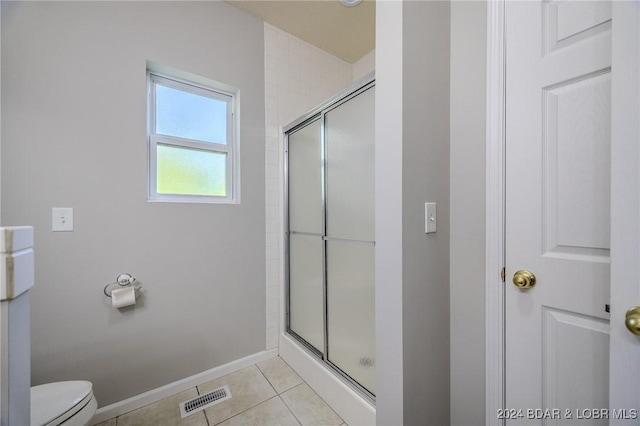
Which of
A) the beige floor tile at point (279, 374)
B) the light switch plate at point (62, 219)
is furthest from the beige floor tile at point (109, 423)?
the light switch plate at point (62, 219)

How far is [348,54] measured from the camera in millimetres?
2543

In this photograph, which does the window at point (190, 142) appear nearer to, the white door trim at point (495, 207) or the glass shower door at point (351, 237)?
the glass shower door at point (351, 237)

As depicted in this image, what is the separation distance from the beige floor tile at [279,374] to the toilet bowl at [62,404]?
1035mm

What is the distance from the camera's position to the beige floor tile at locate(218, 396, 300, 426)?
1461 millimetres

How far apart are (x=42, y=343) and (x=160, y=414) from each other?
2.52ft

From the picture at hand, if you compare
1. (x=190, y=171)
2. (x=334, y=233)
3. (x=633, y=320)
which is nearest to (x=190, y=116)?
(x=190, y=171)

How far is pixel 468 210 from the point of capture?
108 centimetres

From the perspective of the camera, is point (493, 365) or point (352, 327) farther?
point (352, 327)

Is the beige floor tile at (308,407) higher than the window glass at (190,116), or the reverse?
the window glass at (190,116)

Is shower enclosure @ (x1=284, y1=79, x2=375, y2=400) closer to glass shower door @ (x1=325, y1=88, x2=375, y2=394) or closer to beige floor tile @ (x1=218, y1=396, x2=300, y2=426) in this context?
glass shower door @ (x1=325, y1=88, x2=375, y2=394)

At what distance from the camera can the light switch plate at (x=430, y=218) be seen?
1.01 m

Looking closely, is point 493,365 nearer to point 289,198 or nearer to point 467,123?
point 467,123

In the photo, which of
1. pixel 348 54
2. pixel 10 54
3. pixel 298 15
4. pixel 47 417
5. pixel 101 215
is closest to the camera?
pixel 47 417

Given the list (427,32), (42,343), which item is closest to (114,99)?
(42,343)
